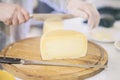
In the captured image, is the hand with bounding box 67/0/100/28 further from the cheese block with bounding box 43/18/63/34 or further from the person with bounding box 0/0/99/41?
the cheese block with bounding box 43/18/63/34

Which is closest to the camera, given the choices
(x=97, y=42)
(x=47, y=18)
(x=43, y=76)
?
(x=43, y=76)

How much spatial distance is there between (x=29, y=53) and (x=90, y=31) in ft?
1.19

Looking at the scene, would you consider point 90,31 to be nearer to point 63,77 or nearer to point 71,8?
point 71,8

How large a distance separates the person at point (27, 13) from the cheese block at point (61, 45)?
0.37ft

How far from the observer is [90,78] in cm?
74

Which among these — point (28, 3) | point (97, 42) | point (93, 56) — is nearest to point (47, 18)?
point (28, 3)

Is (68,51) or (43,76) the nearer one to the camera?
(43,76)

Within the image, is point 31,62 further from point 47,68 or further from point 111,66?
point 111,66

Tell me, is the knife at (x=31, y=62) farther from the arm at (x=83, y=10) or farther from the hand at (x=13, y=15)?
the arm at (x=83, y=10)

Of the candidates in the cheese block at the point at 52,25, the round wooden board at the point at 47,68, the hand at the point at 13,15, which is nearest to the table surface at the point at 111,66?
the round wooden board at the point at 47,68

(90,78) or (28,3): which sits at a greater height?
(28,3)

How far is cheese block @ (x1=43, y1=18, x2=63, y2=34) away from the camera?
1073 mm

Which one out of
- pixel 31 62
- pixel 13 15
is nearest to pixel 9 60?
pixel 31 62

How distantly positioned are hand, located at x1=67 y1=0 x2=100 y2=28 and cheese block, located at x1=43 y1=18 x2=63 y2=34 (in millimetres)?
101
